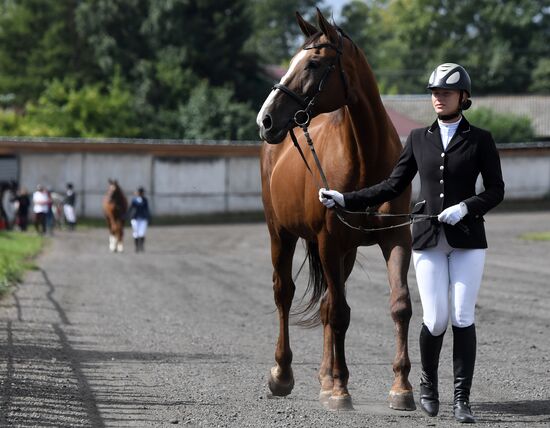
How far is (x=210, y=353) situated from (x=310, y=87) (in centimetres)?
385

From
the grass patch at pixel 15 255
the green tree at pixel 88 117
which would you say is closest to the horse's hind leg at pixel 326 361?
the grass patch at pixel 15 255

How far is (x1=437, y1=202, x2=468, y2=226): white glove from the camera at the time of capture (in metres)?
6.75

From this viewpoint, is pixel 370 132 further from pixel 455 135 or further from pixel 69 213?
pixel 69 213

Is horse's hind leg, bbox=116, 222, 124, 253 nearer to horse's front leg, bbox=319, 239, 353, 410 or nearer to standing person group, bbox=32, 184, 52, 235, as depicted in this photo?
standing person group, bbox=32, 184, 52, 235

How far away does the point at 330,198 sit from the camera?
7.41 meters

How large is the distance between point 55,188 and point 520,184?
20.4 metres

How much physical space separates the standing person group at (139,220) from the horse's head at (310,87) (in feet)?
76.9

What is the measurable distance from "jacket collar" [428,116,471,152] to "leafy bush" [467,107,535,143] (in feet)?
175

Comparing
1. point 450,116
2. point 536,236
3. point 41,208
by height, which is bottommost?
point 536,236

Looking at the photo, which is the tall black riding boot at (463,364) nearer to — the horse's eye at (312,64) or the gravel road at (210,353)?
the gravel road at (210,353)

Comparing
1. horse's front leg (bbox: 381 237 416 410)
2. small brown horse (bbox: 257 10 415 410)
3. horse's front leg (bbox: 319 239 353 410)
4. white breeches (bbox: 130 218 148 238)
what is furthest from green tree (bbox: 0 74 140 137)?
horse's front leg (bbox: 381 237 416 410)

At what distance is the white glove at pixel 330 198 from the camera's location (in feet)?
24.1

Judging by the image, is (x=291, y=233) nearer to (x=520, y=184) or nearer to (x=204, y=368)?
(x=204, y=368)

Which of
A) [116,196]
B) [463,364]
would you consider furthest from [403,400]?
[116,196]
